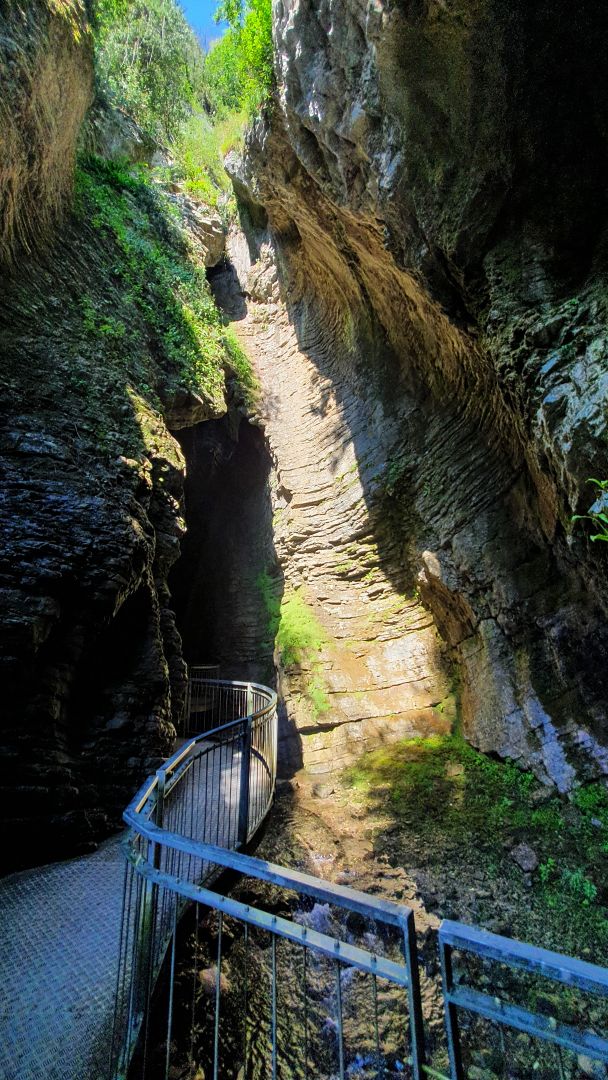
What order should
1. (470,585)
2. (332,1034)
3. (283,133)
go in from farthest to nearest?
(283,133)
(470,585)
(332,1034)

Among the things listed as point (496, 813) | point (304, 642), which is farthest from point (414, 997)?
point (304, 642)

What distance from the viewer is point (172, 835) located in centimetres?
248

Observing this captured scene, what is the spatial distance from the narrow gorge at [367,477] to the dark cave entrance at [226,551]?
0.16 metres

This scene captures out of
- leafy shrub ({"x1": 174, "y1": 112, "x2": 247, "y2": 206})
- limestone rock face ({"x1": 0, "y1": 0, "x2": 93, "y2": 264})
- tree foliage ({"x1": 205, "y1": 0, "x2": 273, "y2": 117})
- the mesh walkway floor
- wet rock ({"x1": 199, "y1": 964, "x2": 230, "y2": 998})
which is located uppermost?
leafy shrub ({"x1": 174, "y1": 112, "x2": 247, "y2": 206})

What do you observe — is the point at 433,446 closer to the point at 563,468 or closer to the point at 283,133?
the point at 563,468

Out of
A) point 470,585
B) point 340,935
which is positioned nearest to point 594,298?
point 470,585

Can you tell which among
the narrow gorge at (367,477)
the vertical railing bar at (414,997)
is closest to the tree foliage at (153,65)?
the narrow gorge at (367,477)

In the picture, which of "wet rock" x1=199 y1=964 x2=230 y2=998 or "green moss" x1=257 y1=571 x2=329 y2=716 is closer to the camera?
"wet rock" x1=199 y1=964 x2=230 y2=998

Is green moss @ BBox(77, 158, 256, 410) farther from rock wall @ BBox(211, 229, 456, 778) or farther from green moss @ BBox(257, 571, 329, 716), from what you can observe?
green moss @ BBox(257, 571, 329, 716)

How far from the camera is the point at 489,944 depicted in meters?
1.46

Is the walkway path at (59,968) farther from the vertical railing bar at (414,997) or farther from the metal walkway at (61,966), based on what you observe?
the vertical railing bar at (414,997)

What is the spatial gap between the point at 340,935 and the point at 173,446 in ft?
23.2

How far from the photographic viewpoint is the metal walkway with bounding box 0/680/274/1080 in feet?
8.48

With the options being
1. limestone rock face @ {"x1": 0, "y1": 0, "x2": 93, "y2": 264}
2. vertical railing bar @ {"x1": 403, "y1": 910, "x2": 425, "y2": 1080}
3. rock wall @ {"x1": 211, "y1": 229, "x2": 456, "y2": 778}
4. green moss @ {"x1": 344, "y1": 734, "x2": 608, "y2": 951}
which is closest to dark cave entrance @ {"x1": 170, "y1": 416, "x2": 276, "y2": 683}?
rock wall @ {"x1": 211, "y1": 229, "x2": 456, "y2": 778}
